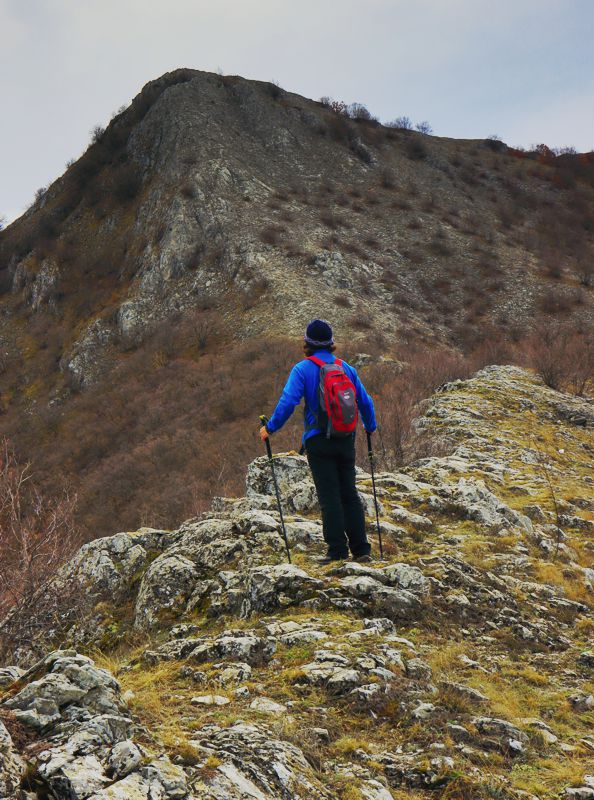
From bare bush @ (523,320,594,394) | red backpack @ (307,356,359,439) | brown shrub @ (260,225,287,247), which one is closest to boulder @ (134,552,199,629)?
red backpack @ (307,356,359,439)

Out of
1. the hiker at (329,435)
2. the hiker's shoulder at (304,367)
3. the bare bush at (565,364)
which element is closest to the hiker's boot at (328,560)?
the hiker at (329,435)

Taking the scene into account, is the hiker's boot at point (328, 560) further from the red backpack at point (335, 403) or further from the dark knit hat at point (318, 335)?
the dark knit hat at point (318, 335)

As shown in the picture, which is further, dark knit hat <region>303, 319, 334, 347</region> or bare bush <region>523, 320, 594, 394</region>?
bare bush <region>523, 320, 594, 394</region>

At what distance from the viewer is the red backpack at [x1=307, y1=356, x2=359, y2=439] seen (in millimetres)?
6566

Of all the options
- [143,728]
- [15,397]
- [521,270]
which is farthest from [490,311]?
[143,728]

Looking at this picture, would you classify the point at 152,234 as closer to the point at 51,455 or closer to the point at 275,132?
the point at 275,132

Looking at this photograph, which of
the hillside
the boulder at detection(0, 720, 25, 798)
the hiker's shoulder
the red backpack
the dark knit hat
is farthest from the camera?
the hillside

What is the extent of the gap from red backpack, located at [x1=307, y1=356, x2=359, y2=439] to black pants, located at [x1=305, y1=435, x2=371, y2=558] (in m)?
0.17

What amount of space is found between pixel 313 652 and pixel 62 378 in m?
43.3

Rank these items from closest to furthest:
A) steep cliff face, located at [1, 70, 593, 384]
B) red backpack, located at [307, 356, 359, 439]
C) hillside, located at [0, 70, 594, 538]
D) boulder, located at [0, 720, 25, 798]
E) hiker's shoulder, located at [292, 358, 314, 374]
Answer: boulder, located at [0, 720, 25, 798] → red backpack, located at [307, 356, 359, 439] → hiker's shoulder, located at [292, 358, 314, 374] → hillside, located at [0, 70, 594, 538] → steep cliff face, located at [1, 70, 593, 384]

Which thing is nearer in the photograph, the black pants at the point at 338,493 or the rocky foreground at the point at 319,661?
the rocky foreground at the point at 319,661

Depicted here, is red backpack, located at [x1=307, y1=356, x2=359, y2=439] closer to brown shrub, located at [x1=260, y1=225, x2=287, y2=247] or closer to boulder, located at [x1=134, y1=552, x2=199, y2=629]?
boulder, located at [x1=134, y1=552, x2=199, y2=629]

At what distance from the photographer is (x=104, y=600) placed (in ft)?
24.6

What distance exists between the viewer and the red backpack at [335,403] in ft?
21.5
